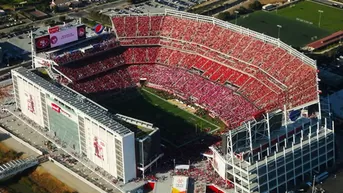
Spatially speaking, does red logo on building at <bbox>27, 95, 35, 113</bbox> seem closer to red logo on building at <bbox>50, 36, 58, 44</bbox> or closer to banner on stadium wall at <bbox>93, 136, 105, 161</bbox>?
red logo on building at <bbox>50, 36, 58, 44</bbox>

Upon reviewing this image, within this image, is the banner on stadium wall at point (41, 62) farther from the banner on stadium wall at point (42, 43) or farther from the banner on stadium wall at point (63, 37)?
the banner on stadium wall at point (63, 37)

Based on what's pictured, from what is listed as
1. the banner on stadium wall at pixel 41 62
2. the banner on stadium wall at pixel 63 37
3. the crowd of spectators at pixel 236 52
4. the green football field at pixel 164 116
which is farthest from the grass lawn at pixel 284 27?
the banner on stadium wall at pixel 41 62

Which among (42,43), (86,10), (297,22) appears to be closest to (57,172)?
(42,43)

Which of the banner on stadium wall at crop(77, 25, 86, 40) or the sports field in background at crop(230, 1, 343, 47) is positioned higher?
the banner on stadium wall at crop(77, 25, 86, 40)

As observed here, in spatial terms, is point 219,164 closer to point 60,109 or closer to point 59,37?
point 60,109

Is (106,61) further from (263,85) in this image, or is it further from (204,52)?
(263,85)

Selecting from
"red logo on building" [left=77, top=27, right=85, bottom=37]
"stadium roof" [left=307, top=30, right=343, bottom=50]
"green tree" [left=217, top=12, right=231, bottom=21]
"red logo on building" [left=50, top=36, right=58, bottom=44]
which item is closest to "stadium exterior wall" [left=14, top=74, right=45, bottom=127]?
"red logo on building" [left=50, top=36, right=58, bottom=44]

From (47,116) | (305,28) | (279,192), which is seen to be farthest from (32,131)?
(305,28)
